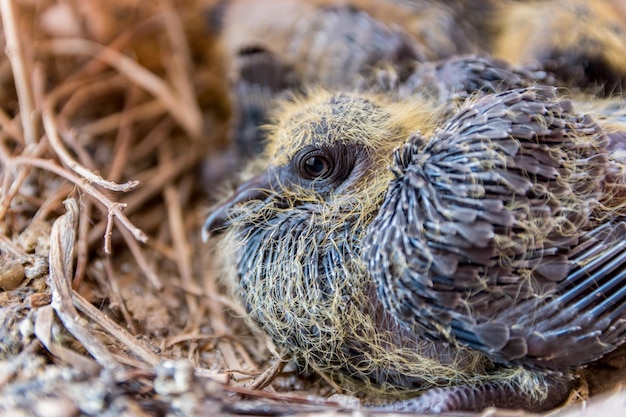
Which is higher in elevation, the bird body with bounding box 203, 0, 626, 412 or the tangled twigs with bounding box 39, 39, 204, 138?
the bird body with bounding box 203, 0, 626, 412

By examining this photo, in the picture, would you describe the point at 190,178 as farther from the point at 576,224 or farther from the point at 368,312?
the point at 576,224

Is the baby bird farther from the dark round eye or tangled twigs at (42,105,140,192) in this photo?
tangled twigs at (42,105,140,192)

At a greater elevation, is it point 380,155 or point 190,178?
point 380,155

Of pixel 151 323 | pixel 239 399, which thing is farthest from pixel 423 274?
pixel 151 323

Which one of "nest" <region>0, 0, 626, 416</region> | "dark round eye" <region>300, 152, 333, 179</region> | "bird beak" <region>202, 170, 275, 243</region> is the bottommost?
"nest" <region>0, 0, 626, 416</region>

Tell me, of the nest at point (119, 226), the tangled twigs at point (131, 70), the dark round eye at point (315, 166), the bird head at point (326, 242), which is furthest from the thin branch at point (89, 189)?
the tangled twigs at point (131, 70)

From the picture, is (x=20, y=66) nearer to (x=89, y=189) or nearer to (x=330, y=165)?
(x=89, y=189)

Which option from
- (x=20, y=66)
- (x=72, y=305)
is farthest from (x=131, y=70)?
(x=72, y=305)

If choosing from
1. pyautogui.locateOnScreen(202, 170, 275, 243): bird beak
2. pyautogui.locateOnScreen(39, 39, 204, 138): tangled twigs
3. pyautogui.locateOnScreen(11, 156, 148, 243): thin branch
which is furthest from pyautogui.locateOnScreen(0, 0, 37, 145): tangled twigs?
pyautogui.locateOnScreen(202, 170, 275, 243): bird beak
